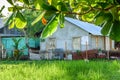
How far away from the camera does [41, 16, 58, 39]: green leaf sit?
112 centimetres

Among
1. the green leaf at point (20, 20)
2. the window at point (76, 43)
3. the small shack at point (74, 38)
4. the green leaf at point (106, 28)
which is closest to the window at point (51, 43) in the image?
the small shack at point (74, 38)

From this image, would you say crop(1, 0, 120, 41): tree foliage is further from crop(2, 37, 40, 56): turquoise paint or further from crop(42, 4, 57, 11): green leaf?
crop(2, 37, 40, 56): turquoise paint

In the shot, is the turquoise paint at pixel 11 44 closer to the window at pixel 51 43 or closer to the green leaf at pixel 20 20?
the window at pixel 51 43

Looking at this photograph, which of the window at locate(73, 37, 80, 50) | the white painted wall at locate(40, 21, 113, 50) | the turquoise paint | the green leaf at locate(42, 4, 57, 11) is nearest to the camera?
the green leaf at locate(42, 4, 57, 11)

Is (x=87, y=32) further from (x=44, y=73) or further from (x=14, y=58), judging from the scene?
(x=44, y=73)

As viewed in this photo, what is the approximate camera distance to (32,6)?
125 centimetres

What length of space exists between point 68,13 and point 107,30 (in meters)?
0.13

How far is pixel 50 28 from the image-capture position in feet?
3.72

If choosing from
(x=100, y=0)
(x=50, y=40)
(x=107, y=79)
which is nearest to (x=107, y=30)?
(x=100, y=0)

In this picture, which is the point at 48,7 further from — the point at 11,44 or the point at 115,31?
the point at 11,44

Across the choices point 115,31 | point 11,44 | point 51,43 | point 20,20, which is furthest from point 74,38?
point 115,31

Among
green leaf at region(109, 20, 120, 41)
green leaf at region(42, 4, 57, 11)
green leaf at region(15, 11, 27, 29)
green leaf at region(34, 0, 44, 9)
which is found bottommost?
green leaf at region(109, 20, 120, 41)

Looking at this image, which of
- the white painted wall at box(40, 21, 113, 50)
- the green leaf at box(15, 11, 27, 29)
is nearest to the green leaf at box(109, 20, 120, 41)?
the green leaf at box(15, 11, 27, 29)

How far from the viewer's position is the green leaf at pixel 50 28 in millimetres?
1122
